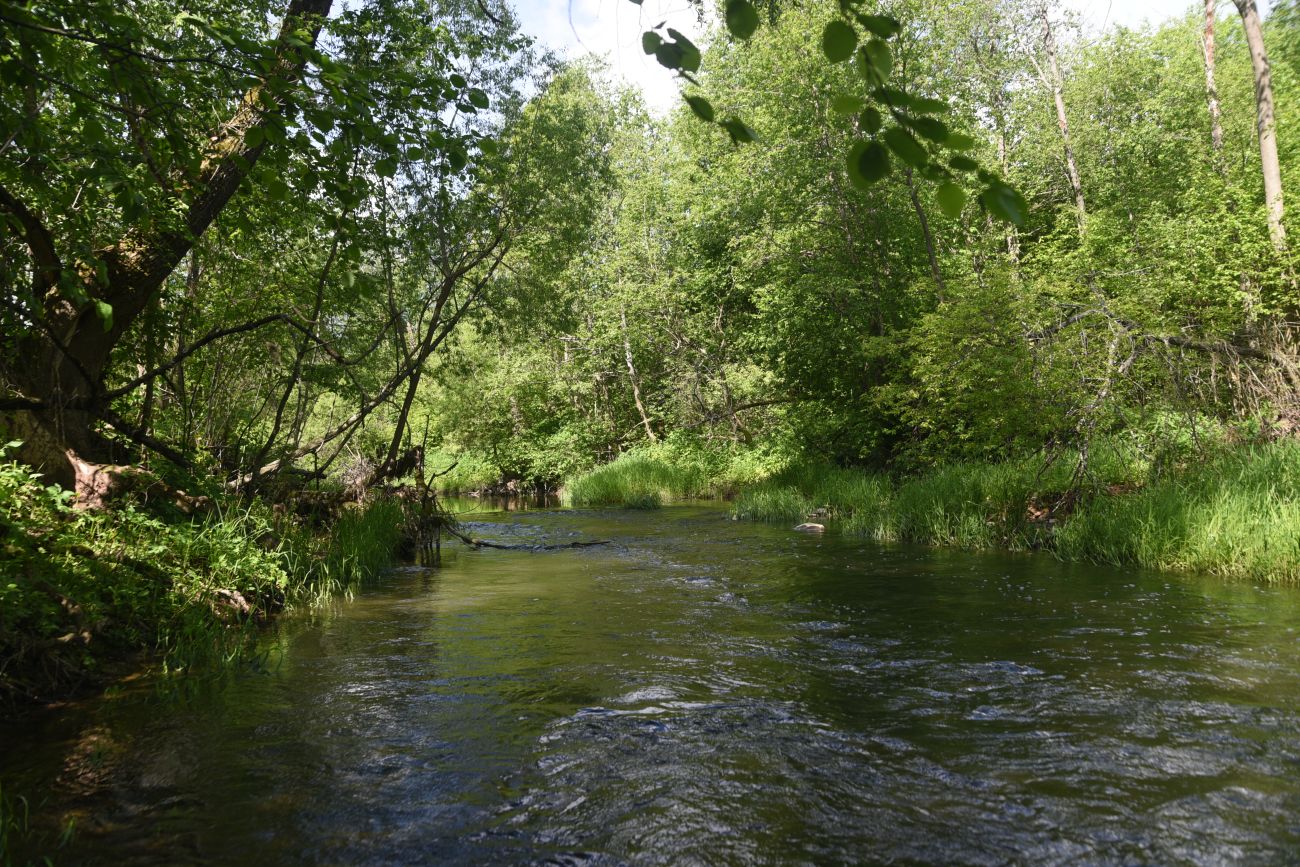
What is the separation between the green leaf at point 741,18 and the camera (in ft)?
6.49

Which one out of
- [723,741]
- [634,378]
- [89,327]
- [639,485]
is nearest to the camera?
[723,741]

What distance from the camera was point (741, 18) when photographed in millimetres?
2000

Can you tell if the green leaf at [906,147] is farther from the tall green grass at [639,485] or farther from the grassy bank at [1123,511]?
the tall green grass at [639,485]

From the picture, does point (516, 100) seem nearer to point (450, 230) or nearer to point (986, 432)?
point (450, 230)

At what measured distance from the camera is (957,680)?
18.9ft

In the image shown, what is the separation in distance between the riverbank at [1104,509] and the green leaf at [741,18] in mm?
9411

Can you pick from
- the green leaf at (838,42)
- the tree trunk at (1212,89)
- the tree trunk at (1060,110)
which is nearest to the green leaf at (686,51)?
the green leaf at (838,42)

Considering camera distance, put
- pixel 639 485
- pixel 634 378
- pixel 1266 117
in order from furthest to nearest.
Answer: pixel 634 378 → pixel 639 485 → pixel 1266 117

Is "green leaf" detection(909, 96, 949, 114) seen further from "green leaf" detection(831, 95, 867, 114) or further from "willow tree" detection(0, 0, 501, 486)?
"willow tree" detection(0, 0, 501, 486)

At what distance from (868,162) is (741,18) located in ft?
A: 1.64

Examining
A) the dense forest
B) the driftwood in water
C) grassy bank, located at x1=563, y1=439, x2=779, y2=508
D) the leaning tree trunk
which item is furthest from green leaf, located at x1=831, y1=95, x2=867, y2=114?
grassy bank, located at x1=563, y1=439, x2=779, y2=508

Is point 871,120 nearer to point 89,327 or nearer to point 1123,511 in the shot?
point 89,327

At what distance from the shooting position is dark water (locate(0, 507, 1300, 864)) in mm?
3545

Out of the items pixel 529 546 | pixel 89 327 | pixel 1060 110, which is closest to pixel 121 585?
pixel 89 327
